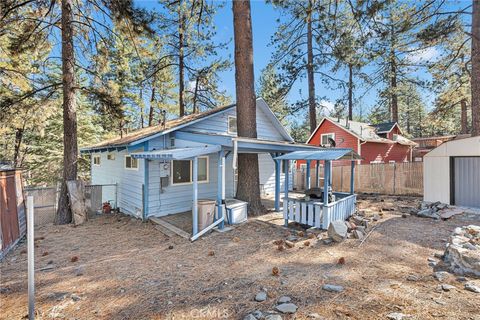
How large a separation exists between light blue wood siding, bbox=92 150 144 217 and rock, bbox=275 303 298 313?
6264 mm

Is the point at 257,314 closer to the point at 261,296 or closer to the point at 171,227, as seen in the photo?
the point at 261,296

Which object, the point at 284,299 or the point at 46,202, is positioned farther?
the point at 46,202

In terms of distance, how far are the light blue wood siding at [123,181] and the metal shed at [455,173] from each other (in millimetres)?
10554

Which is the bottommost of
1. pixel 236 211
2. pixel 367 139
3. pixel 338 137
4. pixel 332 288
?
pixel 332 288

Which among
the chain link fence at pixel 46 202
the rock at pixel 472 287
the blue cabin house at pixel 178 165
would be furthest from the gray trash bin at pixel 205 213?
the chain link fence at pixel 46 202

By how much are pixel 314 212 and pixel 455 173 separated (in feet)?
21.6

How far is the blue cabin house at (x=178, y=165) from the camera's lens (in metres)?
6.49

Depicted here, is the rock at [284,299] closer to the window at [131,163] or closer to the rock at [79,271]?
the rock at [79,271]

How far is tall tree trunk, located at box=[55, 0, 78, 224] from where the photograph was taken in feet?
24.6

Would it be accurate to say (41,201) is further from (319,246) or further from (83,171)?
(83,171)

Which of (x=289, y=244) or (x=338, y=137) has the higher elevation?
(x=338, y=137)

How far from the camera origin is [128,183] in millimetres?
8969

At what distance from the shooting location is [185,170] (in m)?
8.88

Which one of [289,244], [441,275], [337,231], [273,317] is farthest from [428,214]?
[273,317]
